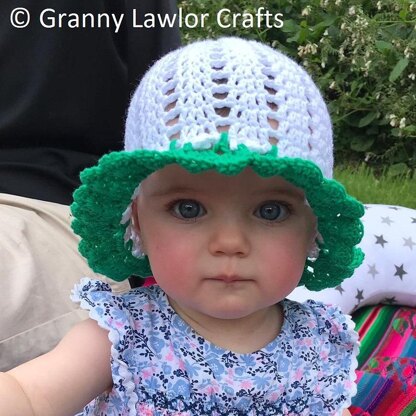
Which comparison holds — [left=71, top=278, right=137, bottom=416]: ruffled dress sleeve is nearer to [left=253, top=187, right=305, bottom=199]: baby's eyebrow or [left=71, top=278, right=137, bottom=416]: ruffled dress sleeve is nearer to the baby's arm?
the baby's arm

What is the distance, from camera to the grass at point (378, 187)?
307 centimetres

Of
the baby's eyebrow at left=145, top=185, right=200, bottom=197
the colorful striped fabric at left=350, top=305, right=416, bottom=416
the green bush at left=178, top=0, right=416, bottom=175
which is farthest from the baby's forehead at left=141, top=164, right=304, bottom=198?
the green bush at left=178, top=0, right=416, bottom=175

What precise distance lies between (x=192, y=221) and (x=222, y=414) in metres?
0.30

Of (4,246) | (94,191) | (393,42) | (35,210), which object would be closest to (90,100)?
(35,210)

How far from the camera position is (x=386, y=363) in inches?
68.1

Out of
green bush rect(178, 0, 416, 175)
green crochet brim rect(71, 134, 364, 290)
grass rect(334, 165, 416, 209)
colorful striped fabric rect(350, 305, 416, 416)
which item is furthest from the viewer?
green bush rect(178, 0, 416, 175)

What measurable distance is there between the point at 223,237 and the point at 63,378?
27cm

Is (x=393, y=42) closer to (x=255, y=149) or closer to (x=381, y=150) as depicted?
(x=381, y=150)

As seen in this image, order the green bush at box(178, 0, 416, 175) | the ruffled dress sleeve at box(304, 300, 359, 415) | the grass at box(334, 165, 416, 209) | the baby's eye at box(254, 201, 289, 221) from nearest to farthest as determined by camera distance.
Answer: the baby's eye at box(254, 201, 289, 221), the ruffled dress sleeve at box(304, 300, 359, 415), the grass at box(334, 165, 416, 209), the green bush at box(178, 0, 416, 175)

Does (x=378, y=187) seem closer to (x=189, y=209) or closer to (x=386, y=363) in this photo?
(x=386, y=363)

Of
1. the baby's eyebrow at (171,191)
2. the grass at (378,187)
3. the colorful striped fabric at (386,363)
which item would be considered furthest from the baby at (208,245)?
the grass at (378,187)

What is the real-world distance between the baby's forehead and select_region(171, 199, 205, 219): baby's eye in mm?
19

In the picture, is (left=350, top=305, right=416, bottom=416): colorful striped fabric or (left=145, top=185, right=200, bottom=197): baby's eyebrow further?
(left=350, top=305, right=416, bottom=416): colorful striped fabric

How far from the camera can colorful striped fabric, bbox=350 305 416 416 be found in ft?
5.19
